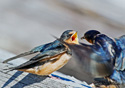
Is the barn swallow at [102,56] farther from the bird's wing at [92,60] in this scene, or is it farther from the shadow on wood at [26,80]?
the shadow on wood at [26,80]

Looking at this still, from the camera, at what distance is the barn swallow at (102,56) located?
922 mm

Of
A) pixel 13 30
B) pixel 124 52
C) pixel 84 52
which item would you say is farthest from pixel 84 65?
pixel 13 30

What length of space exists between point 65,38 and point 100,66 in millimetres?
258

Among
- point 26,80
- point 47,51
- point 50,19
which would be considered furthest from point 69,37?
point 50,19

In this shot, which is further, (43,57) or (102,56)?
(43,57)

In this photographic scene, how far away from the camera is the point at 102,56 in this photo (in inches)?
39.2

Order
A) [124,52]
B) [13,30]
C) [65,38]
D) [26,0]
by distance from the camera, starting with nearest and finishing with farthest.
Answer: [124,52] < [65,38] < [13,30] < [26,0]

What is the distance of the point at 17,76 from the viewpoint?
Answer: 1185 millimetres

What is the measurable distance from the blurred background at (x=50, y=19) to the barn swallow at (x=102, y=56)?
2209 mm

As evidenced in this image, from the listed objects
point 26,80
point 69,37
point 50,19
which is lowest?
point 26,80

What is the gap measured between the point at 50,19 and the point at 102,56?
129 inches

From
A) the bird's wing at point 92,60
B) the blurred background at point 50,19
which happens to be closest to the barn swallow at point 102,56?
the bird's wing at point 92,60

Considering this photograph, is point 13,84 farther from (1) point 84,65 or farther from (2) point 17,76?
(1) point 84,65

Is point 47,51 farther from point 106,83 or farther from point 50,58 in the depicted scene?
point 106,83
